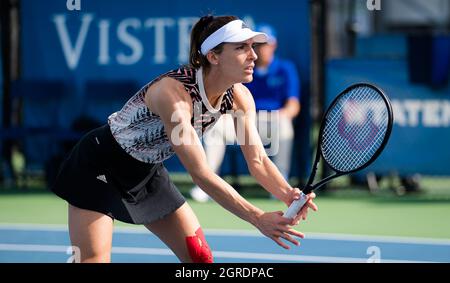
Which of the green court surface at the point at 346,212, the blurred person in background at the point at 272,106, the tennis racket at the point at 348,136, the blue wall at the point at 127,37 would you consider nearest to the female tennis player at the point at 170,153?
the tennis racket at the point at 348,136

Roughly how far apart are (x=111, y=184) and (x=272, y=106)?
4969 mm

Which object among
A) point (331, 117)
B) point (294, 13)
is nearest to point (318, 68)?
point (294, 13)

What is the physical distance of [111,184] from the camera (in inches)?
185

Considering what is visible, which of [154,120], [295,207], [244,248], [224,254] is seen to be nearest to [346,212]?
[244,248]

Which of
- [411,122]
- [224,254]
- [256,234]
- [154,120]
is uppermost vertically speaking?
[154,120]

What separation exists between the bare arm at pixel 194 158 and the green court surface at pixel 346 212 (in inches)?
140

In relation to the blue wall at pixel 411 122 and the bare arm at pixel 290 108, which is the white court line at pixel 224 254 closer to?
the bare arm at pixel 290 108

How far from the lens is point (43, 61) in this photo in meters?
10.5

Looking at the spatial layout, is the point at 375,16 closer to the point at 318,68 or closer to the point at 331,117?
the point at 318,68

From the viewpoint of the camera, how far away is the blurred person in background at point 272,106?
9.46 m

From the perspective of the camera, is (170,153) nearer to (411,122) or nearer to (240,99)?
(240,99)
